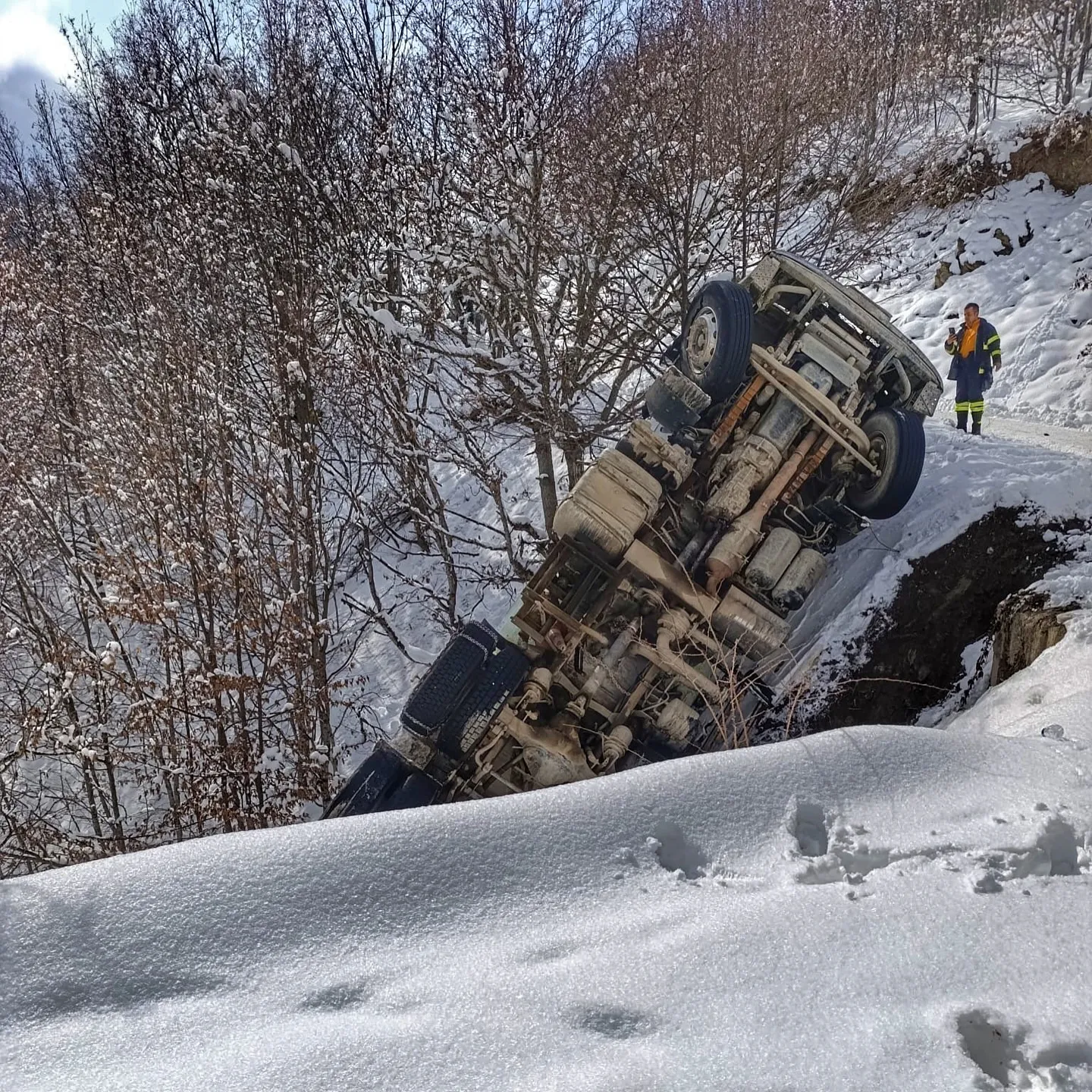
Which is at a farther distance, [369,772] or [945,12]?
[945,12]

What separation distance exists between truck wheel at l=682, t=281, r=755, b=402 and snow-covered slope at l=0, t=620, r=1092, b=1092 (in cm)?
347

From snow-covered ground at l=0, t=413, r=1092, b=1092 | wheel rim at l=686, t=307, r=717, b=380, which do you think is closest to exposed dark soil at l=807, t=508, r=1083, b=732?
wheel rim at l=686, t=307, r=717, b=380

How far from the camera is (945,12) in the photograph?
1859cm

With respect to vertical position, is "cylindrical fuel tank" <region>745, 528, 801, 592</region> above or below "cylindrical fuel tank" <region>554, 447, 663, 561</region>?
below

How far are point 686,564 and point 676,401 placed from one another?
1108 mm

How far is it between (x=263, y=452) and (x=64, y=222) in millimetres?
7504

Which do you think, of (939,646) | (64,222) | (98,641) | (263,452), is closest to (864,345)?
(939,646)

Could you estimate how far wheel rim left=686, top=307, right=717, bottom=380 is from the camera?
20.5 ft

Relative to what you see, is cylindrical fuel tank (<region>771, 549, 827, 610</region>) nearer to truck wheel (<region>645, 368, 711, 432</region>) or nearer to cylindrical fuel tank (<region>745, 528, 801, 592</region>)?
cylindrical fuel tank (<region>745, 528, 801, 592</region>)

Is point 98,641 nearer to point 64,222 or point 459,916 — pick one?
point 64,222

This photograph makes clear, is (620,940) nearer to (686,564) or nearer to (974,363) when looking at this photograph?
(686,564)

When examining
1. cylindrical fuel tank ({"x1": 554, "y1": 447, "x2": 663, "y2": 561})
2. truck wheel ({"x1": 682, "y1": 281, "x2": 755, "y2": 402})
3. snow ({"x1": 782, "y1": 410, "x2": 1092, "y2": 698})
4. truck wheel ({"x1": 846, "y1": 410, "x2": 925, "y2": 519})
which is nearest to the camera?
cylindrical fuel tank ({"x1": 554, "y1": 447, "x2": 663, "y2": 561})

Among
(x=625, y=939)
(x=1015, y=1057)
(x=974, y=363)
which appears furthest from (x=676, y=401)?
(x=1015, y=1057)

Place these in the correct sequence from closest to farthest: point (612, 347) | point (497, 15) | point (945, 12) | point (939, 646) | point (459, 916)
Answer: point (459, 916), point (939, 646), point (497, 15), point (612, 347), point (945, 12)
